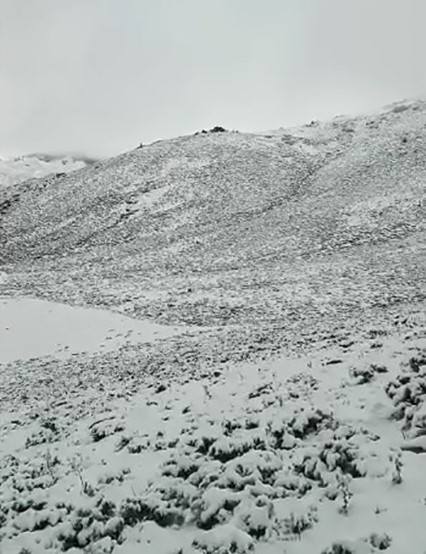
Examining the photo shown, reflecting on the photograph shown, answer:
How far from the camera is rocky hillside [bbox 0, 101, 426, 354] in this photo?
2481 cm

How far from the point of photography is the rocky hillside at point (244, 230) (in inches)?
977

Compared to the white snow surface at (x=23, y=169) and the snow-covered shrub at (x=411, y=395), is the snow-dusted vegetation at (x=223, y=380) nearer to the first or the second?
the snow-covered shrub at (x=411, y=395)

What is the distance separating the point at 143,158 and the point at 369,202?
3344 centimetres

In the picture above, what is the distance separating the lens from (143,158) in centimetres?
6359

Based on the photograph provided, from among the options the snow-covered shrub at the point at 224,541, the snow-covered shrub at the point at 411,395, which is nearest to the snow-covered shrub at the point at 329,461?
the snow-covered shrub at the point at 411,395

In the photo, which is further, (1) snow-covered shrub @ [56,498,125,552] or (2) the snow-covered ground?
(1) snow-covered shrub @ [56,498,125,552]

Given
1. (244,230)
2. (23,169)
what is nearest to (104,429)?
(244,230)

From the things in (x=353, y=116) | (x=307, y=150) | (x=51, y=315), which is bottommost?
(x=51, y=315)

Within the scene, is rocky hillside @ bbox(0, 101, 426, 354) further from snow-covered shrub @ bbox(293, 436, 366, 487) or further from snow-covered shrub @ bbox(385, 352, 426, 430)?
snow-covered shrub @ bbox(293, 436, 366, 487)

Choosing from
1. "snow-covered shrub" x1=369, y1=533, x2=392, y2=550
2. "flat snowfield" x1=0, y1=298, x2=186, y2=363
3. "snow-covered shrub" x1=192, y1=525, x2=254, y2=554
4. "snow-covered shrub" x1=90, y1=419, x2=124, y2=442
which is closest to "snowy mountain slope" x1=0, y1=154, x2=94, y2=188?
"flat snowfield" x1=0, y1=298, x2=186, y2=363

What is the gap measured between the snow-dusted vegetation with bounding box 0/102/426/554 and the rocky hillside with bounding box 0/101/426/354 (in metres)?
0.28

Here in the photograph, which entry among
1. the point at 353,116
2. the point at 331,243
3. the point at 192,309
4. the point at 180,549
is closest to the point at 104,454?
the point at 180,549

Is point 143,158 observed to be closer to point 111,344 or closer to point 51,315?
point 51,315

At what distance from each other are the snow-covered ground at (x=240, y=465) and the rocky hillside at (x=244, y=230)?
550 centimetres
